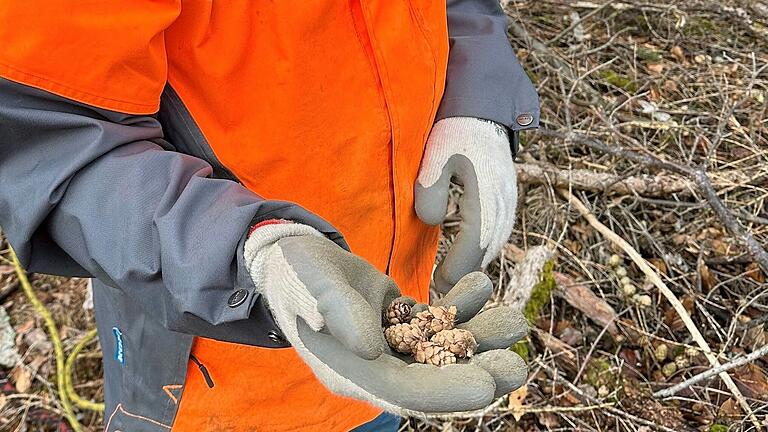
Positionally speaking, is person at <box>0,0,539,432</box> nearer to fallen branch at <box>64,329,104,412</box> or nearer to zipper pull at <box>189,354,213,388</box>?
zipper pull at <box>189,354,213,388</box>

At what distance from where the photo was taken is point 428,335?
98cm

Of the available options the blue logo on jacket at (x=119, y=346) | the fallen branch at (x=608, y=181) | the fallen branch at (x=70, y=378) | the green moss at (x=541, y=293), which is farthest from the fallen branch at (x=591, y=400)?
the fallen branch at (x=70, y=378)

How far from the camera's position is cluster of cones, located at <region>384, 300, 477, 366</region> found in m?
0.96

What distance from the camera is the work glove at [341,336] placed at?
2.80 feet

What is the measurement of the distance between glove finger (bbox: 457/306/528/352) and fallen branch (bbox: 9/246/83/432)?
1.56m

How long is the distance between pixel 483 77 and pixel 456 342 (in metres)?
0.71

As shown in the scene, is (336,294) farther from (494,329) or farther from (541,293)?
(541,293)

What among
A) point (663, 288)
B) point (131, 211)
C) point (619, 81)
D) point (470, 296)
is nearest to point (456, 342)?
point (470, 296)

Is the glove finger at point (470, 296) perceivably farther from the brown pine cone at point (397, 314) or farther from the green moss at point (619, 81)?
the green moss at point (619, 81)

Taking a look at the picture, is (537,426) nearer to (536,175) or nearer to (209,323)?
(536,175)

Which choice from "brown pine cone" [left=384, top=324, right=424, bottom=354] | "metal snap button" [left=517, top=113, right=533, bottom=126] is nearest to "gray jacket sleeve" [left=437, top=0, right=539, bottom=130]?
"metal snap button" [left=517, top=113, right=533, bottom=126]

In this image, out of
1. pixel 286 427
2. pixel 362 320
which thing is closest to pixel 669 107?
pixel 286 427

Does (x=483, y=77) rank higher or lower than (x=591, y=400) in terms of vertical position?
higher

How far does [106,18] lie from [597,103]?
2202 millimetres
